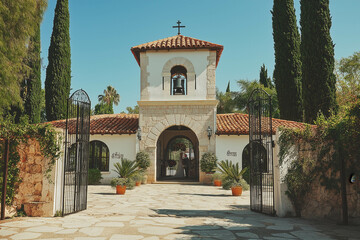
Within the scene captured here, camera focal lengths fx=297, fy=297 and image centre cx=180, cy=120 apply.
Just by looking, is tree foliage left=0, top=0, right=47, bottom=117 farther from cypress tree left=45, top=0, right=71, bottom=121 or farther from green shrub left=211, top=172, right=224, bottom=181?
green shrub left=211, top=172, right=224, bottom=181

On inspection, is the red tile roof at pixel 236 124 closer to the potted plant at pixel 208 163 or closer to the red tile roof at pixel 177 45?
the potted plant at pixel 208 163

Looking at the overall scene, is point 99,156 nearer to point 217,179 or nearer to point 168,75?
point 168,75

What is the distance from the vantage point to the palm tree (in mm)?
56875

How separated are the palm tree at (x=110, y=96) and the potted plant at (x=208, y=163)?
144 feet

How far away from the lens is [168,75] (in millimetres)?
16453

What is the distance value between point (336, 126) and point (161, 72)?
11.5m

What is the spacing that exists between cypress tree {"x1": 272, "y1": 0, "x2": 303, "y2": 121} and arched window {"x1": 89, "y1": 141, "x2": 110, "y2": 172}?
1126cm

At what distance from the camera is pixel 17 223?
5.90 metres

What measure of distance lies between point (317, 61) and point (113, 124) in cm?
1191

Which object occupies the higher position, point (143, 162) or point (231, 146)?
point (231, 146)

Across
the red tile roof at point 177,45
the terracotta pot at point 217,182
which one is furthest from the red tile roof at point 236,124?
the red tile roof at point 177,45

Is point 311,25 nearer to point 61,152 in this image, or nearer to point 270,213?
point 270,213

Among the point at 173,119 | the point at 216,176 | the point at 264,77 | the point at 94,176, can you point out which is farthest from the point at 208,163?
the point at 264,77

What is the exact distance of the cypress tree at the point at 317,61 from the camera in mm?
15852
